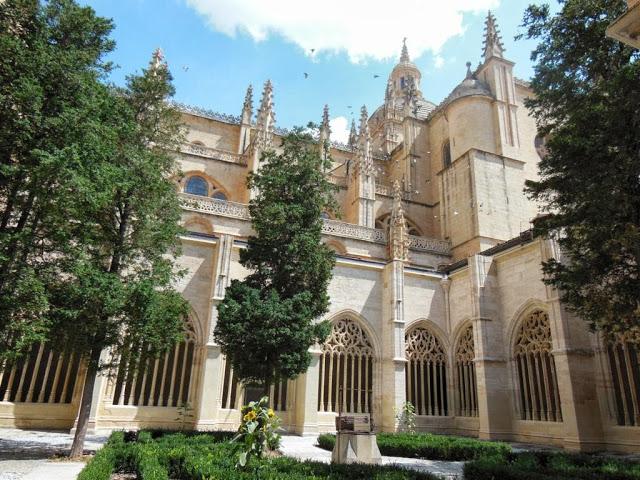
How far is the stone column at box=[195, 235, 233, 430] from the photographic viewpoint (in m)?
13.8

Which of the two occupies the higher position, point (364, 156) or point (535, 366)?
point (364, 156)

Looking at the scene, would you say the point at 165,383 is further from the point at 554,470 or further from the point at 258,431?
the point at 554,470

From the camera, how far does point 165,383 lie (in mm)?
14742

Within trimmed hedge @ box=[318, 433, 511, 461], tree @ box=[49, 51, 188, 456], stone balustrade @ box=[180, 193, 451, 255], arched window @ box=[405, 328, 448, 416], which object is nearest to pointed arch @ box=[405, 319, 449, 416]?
arched window @ box=[405, 328, 448, 416]

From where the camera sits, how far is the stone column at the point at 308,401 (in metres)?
14.9

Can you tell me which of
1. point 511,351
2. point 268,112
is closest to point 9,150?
point 511,351

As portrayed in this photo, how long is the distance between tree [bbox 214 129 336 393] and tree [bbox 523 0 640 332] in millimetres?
5582

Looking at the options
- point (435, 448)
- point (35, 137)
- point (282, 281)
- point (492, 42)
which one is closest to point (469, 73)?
point (492, 42)

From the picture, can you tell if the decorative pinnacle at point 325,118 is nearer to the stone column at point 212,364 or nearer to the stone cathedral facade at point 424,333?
the stone cathedral facade at point 424,333

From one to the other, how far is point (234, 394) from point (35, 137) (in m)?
10.00

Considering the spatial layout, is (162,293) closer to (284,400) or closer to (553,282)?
(284,400)

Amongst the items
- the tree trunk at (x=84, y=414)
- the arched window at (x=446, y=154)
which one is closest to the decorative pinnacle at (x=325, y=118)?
the arched window at (x=446, y=154)

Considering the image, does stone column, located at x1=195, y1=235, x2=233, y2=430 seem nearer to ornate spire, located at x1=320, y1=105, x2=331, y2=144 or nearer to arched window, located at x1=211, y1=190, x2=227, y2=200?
arched window, located at x1=211, y1=190, x2=227, y2=200

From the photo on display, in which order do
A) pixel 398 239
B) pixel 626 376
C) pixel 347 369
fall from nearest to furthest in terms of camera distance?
1. pixel 626 376
2. pixel 347 369
3. pixel 398 239
